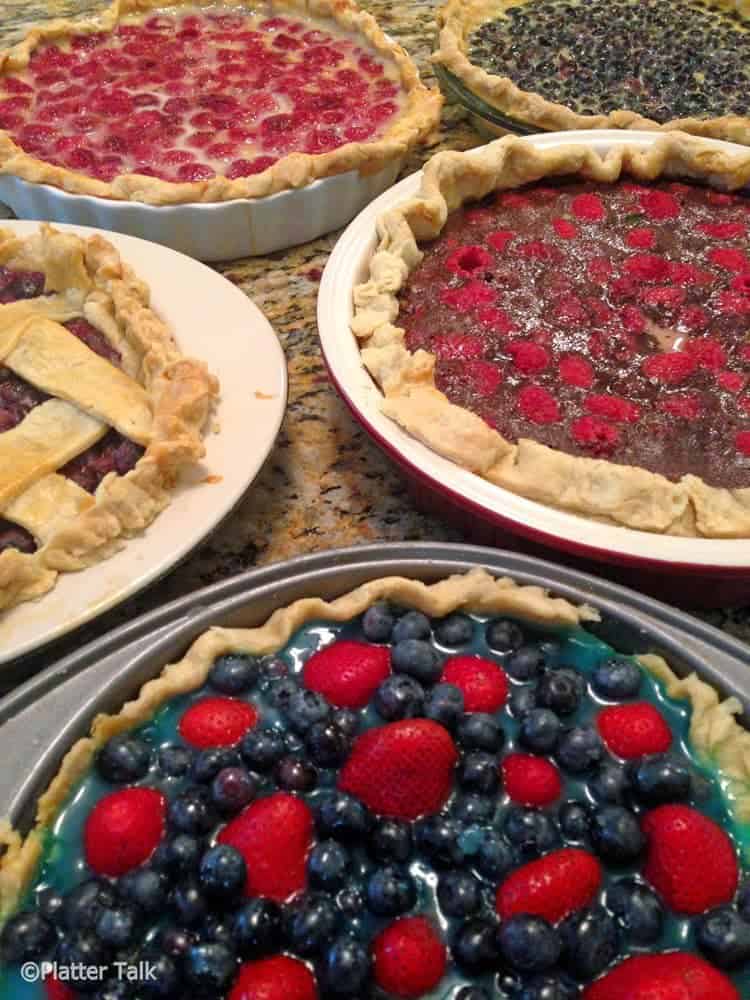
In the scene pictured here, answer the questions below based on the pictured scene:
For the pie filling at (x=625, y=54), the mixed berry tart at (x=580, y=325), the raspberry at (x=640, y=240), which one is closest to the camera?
the mixed berry tart at (x=580, y=325)

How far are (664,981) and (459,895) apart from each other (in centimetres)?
23

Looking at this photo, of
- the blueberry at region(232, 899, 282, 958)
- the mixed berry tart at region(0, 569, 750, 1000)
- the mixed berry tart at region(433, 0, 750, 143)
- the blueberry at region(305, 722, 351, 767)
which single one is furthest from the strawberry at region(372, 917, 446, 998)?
the mixed berry tart at region(433, 0, 750, 143)

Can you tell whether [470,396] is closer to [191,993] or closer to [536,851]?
[536,851]

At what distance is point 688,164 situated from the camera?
2.29 m

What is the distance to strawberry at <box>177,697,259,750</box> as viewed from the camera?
4.02 feet

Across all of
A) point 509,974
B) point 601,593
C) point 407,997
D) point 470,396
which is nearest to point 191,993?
point 407,997

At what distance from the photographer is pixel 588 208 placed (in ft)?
7.30

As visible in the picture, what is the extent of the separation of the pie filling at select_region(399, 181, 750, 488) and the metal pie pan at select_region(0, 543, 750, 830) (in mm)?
389

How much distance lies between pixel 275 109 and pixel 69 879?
2.16 meters

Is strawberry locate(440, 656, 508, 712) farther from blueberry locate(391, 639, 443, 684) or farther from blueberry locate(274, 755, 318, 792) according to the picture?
blueberry locate(274, 755, 318, 792)

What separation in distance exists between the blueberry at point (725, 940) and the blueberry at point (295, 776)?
0.49 m

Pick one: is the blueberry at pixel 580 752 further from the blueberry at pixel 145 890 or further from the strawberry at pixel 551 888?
the blueberry at pixel 145 890

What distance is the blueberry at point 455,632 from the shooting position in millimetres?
1339

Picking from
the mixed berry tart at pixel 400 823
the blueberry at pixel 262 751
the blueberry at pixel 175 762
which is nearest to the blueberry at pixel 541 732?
the mixed berry tart at pixel 400 823
